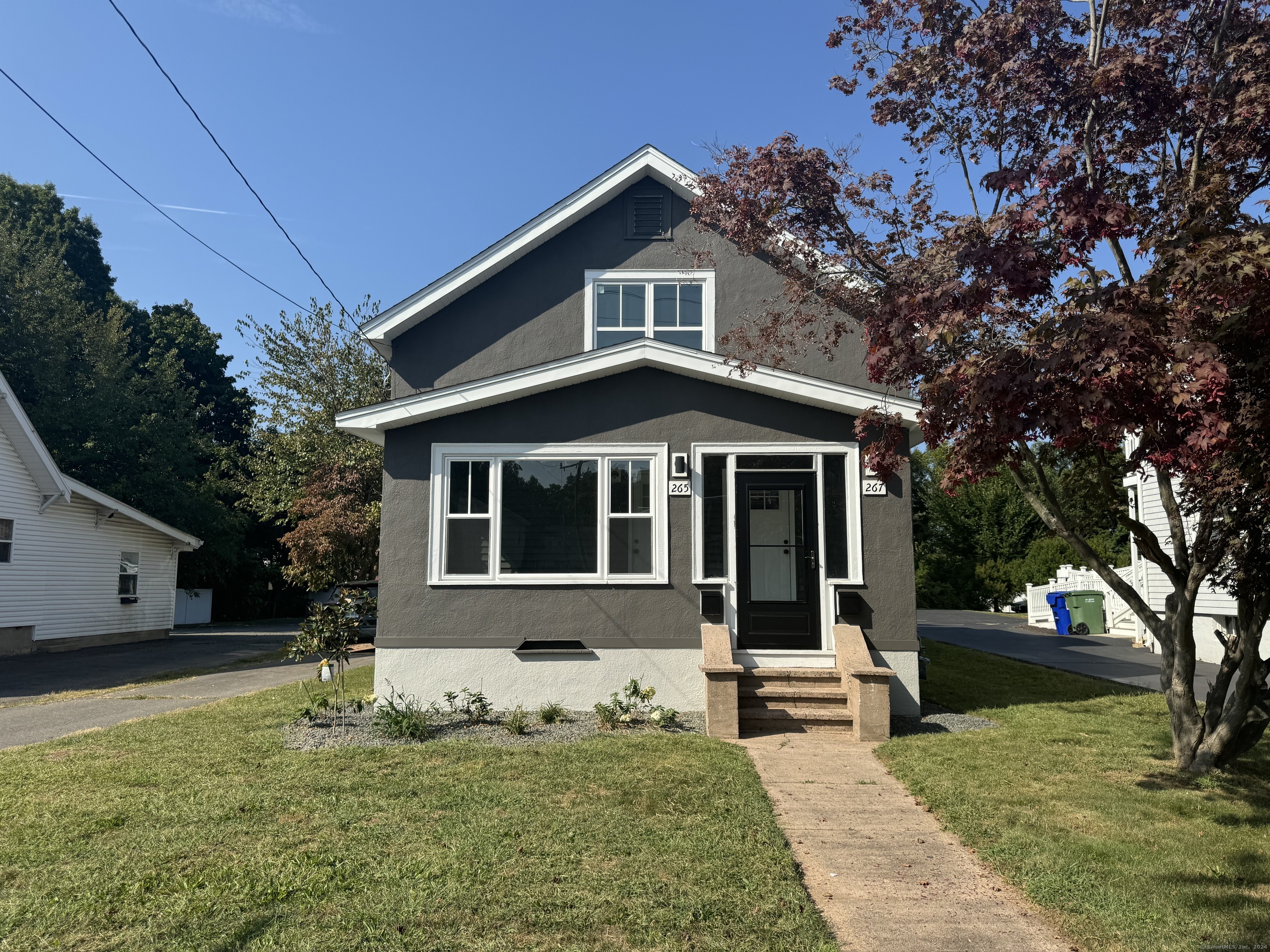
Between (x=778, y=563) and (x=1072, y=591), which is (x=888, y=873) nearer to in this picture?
(x=778, y=563)

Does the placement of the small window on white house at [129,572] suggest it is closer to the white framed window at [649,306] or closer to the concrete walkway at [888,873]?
the white framed window at [649,306]

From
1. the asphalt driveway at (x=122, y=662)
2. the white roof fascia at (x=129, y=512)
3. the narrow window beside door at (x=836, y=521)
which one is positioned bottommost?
the asphalt driveway at (x=122, y=662)

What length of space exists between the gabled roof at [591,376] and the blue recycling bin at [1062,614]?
51.1ft

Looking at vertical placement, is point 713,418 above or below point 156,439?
below

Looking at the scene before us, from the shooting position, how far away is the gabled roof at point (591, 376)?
935 cm

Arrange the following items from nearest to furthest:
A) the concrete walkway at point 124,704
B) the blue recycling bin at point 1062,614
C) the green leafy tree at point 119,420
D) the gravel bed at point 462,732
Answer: the gravel bed at point 462,732, the concrete walkway at point 124,704, the blue recycling bin at point 1062,614, the green leafy tree at point 119,420

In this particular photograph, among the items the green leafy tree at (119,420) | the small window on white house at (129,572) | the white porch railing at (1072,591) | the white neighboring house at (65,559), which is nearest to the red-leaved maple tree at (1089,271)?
the white porch railing at (1072,591)

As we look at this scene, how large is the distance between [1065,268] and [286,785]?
23.2 ft

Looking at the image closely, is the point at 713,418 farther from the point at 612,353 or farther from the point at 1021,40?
the point at 1021,40

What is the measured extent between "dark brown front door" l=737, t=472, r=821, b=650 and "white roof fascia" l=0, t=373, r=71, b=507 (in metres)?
16.7

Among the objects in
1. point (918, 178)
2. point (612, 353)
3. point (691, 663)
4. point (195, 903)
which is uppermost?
point (918, 178)

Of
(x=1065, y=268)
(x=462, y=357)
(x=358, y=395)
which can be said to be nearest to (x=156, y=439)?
(x=358, y=395)

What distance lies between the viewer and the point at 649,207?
11.7m

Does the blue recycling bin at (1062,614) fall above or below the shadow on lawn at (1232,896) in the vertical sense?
above
